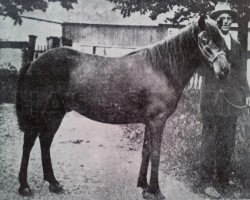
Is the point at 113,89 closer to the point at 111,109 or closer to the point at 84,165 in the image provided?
the point at 111,109

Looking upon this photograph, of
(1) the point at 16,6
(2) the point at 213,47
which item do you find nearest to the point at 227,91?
(2) the point at 213,47

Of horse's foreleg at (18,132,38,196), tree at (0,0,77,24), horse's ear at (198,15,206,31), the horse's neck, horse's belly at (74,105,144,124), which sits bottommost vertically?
horse's foreleg at (18,132,38,196)

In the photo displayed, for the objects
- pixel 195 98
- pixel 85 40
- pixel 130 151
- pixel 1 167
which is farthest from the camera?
pixel 85 40

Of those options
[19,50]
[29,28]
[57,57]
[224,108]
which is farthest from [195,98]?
[29,28]

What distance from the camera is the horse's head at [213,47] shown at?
3.51m

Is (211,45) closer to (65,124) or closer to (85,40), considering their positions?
(65,124)

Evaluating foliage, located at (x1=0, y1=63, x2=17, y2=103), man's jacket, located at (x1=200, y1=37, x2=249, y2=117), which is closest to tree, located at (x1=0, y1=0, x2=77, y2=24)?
foliage, located at (x1=0, y1=63, x2=17, y2=103)

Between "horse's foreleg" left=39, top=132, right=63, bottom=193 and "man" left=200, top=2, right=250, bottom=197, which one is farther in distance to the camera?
"horse's foreleg" left=39, top=132, right=63, bottom=193

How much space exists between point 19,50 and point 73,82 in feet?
9.63

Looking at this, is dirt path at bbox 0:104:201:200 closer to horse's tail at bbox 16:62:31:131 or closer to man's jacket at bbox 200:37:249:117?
horse's tail at bbox 16:62:31:131

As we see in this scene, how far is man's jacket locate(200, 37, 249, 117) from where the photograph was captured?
395cm

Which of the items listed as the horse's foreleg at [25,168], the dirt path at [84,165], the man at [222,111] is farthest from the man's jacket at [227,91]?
the horse's foreleg at [25,168]

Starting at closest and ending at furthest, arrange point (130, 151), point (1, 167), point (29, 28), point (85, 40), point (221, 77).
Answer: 1. point (221, 77)
2. point (1, 167)
3. point (130, 151)
4. point (29, 28)
5. point (85, 40)

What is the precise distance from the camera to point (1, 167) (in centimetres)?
438
